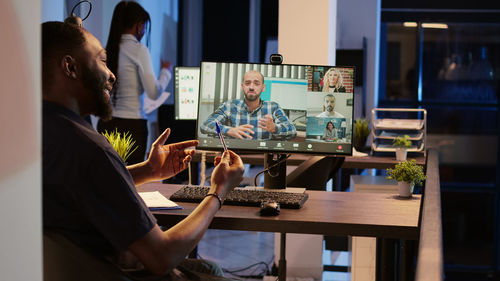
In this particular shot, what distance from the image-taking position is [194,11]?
8008 millimetres

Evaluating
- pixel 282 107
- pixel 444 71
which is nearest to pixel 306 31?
pixel 282 107

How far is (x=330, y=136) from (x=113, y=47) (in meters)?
2.36

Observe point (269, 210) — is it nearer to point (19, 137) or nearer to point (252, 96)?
point (252, 96)

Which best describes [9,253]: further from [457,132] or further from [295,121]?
[457,132]

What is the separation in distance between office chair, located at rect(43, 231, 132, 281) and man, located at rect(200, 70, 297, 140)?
3.60 feet

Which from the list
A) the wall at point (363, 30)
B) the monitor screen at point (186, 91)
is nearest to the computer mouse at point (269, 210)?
the monitor screen at point (186, 91)

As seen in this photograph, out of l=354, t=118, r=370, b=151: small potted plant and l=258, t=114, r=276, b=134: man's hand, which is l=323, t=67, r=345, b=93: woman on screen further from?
l=354, t=118, r=370, b=151: small potted plant

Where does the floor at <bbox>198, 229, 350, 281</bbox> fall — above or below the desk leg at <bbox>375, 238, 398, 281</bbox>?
below

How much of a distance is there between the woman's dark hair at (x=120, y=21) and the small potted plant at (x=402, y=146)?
1834 millimetres

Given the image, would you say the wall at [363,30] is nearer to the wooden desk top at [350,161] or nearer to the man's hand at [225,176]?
the wooden desk top at [350,161]

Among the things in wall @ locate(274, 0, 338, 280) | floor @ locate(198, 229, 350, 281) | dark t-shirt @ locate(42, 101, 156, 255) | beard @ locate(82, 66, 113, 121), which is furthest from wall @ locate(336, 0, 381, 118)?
dark t-shirt @ locate(42, 101, 156, 255)

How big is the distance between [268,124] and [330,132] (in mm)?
229

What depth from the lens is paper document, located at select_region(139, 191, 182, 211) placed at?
2.10m

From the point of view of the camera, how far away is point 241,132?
2420 mm
